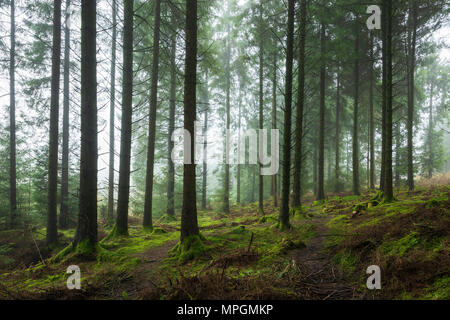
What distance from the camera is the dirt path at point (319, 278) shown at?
9.46 feet

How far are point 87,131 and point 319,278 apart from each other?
257 inches

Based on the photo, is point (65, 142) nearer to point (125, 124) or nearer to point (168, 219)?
point (125, 124)

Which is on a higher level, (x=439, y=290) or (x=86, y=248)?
→ (x=439, y=290)

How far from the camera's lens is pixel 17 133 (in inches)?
482

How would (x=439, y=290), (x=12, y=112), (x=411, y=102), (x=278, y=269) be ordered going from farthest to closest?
(x=411, y=102) → (x=12, y=112) → (x=278, y=269) → (x=439, y=290)

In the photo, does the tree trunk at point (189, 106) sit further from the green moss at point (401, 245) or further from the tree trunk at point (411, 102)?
the tree trunk at point (411, 102)

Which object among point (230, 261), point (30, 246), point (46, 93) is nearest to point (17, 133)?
point (46, 93)

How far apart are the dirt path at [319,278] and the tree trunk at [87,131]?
5.55 m

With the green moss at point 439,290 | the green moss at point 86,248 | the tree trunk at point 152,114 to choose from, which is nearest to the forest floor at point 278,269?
the green moss at point 439,290

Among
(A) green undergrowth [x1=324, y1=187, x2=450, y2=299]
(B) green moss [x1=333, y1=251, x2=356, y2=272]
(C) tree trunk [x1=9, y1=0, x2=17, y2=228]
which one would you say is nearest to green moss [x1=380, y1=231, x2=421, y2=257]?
(A) green undergrowth [x1=324, y1=187, x2=450, y2=299]

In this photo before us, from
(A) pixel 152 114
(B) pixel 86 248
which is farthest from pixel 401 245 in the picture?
(A) pixel 152 114

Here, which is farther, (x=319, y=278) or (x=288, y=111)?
(x=288, y=111)

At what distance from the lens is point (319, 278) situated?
3.40 m
